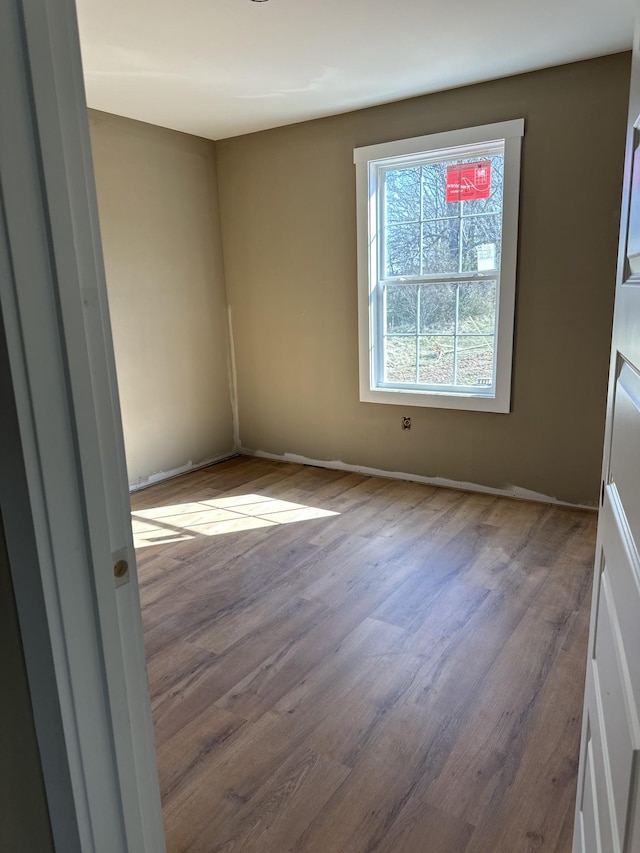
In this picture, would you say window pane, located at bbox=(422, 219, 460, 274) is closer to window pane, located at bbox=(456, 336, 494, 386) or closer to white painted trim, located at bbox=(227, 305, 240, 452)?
window pane, located at bbox=(456, 336, 494, 386)

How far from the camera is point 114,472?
781 millimetres

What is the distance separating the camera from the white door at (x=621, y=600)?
2.44ft

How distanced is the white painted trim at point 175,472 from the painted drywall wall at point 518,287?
0.98 feet

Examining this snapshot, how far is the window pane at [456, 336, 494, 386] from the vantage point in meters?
3.72

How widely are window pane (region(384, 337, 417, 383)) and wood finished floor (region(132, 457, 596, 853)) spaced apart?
1021mm

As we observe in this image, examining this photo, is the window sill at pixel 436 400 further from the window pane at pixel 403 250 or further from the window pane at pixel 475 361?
the window pane at pixel 403 250

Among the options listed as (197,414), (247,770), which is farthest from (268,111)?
(247,770)

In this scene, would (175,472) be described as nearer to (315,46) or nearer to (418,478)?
(418,478)

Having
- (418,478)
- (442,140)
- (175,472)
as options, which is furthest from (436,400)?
(175,472)

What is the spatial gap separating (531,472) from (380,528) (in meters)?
1.10

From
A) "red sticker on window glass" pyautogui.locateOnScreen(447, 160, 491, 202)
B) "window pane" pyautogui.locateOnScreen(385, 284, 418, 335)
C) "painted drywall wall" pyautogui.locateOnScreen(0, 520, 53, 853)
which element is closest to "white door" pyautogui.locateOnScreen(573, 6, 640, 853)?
"painted drywall wall" pyautogui.locateOnScreen(0, 520, 53, 853)

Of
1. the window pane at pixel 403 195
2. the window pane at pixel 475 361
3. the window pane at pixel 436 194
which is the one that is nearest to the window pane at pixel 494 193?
the window pane at pixel 436 194

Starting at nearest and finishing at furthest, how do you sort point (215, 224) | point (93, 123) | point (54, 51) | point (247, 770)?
point (54, 51), point (247, 770), point (93, 123), point (215, 224)

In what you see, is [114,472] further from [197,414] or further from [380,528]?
[197,414]
